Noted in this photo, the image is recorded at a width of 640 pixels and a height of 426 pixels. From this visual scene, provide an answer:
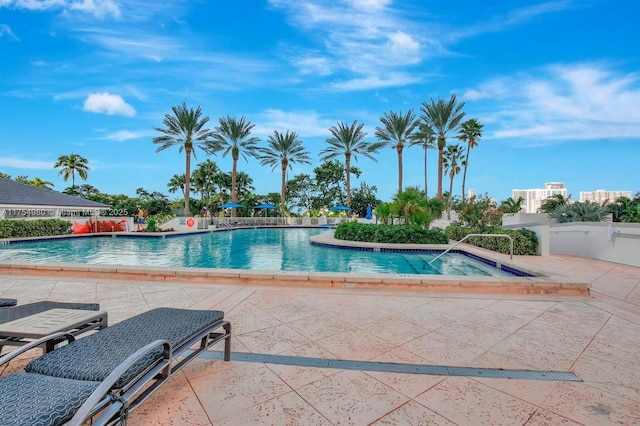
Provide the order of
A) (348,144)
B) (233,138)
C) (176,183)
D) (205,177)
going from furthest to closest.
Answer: (176,183) → (205,177) → (348,144) → (233,138)

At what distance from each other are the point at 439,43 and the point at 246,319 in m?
16.8

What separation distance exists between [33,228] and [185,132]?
45.6 feet

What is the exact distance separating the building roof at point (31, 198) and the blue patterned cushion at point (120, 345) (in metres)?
21.0

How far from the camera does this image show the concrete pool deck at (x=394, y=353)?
2.10 metres

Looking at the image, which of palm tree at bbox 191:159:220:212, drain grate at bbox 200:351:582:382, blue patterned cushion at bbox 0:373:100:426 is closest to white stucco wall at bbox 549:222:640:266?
drain grate at bbox 200:351:582:382

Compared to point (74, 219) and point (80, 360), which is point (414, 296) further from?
point (74, 219)

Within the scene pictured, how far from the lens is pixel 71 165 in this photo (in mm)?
37219

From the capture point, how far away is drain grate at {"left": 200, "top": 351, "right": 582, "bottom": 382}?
2.57 metres

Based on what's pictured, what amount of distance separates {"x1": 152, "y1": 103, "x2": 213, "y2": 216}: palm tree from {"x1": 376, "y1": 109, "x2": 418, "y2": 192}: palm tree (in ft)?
51.7

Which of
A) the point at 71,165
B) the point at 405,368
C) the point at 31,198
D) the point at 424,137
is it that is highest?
the point at 424,137

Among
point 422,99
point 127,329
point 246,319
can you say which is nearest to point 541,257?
point 246,319

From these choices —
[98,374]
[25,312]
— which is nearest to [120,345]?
[98,374]

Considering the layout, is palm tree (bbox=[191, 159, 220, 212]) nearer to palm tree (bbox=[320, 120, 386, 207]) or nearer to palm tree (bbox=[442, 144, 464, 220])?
palm tree (bbox=[320, 120, 386, 207])

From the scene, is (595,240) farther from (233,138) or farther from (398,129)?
(233,138)
